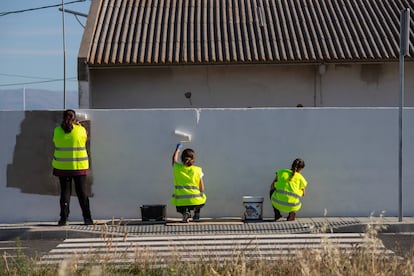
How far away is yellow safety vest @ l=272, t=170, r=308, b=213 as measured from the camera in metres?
12.1

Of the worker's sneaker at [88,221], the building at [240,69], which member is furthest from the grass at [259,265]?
the building at [240,69]

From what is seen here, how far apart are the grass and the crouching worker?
4572mm

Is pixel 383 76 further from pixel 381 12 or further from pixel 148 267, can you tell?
pixel 148 267

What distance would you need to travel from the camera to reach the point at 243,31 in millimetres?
20141

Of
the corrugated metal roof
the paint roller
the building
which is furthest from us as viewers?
the corrugated metal roof

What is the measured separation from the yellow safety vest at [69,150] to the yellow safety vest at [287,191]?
309 centimetres

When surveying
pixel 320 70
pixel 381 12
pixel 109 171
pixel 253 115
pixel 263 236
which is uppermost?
pixel 381 12

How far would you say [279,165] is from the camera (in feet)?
41.7

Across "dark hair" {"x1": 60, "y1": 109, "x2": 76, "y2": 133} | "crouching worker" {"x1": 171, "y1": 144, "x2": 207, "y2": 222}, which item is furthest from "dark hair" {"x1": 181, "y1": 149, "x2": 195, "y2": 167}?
"dark hair" {"x1": 60, "y1": 109, "x2": 76, "y2": 133}

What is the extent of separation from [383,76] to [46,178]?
9.77m

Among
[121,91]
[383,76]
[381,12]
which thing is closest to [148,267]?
[121,91]

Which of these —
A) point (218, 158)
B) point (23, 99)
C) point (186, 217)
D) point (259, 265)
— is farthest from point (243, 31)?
point (259, 265)

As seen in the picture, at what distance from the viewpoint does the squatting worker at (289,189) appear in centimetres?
1206

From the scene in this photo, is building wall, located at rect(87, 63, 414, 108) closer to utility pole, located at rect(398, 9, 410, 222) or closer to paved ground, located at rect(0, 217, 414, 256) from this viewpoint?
utility pole, located at rect(398, 9, 410, 222)
